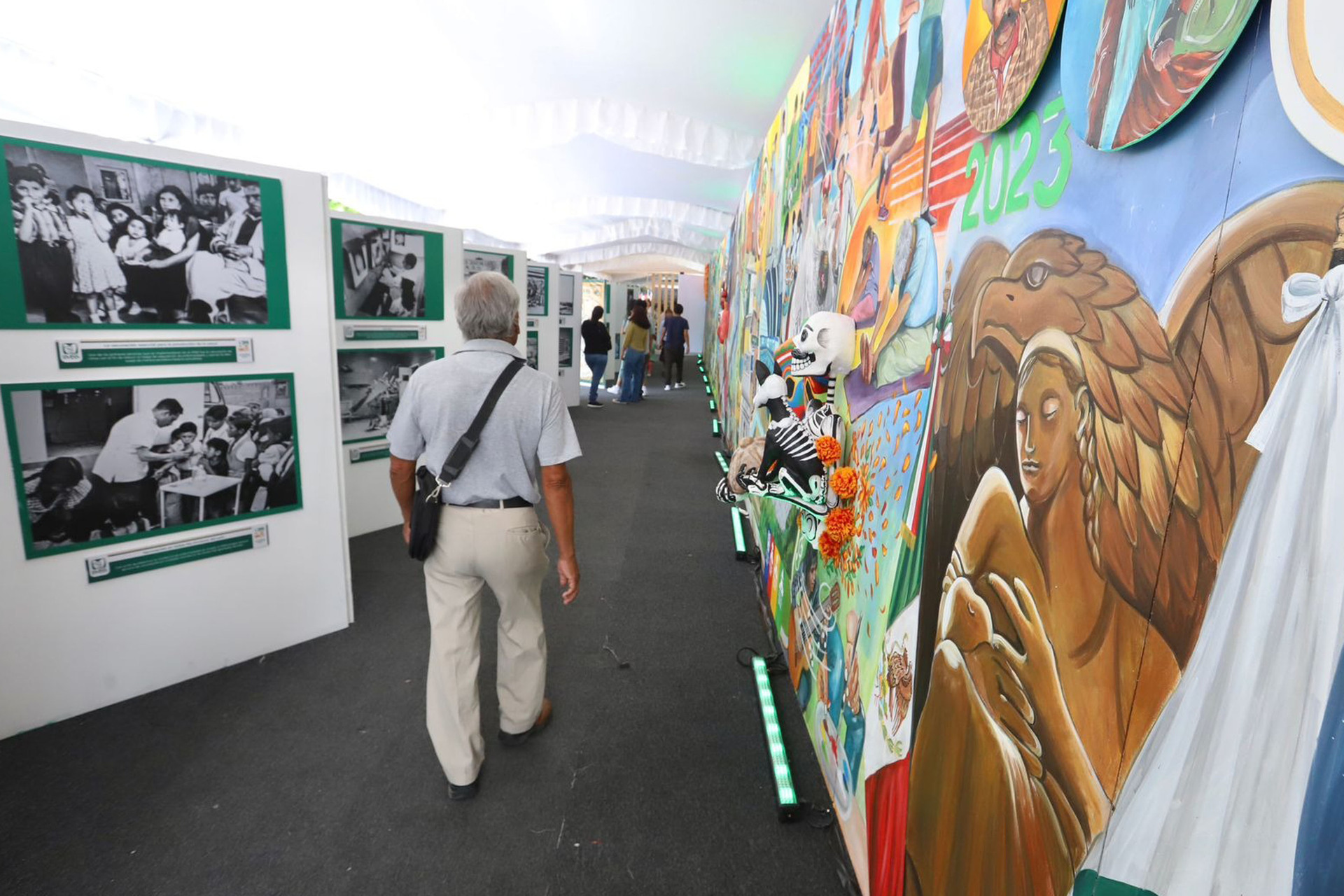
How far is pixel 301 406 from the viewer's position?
296 centimetres

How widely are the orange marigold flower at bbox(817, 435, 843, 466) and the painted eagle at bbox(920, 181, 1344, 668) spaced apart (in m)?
0.86

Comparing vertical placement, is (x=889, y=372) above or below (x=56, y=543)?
above

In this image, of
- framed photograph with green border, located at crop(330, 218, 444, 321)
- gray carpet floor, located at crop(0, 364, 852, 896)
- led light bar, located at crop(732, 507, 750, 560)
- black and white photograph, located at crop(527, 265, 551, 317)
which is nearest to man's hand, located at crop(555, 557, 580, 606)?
gray carpet floor, located at crop(0, 364, 852, 896)

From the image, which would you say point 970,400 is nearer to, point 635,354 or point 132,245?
point 132,245

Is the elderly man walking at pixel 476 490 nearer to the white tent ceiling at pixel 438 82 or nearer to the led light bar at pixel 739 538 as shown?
the led light bar at pixel 739 538

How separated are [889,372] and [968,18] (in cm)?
75

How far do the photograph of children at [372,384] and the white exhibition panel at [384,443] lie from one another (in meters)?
0.05

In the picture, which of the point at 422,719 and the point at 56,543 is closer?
the point at 56,543

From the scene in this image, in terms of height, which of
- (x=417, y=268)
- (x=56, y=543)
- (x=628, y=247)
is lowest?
(x=56, y=543)

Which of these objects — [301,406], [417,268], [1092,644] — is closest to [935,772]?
[1092,644]

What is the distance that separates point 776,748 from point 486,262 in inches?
196

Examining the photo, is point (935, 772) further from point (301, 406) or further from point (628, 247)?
point (628, 247)

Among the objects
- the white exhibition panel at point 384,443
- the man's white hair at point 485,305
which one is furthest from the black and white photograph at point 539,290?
the man's white hair at point 485,305

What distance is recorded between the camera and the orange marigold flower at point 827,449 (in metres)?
1.91
